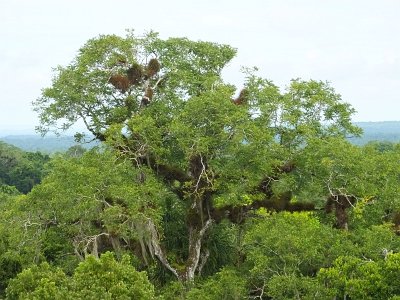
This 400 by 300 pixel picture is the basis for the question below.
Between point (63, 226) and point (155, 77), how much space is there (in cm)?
549

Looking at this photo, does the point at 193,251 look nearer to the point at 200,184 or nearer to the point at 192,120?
the point at 200,184

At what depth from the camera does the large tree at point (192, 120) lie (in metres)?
15.0

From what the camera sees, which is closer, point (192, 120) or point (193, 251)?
point (192, 120)

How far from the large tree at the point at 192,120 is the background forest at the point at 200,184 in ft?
0.14

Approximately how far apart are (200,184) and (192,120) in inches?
83.0

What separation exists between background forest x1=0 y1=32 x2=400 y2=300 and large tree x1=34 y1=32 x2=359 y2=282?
0.04m

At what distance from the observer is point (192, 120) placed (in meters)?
15.0

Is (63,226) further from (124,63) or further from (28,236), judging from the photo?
(124,63)

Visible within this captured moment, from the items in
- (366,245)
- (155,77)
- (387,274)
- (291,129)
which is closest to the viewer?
(387,274)

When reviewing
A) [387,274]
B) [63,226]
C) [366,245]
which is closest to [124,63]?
[63,226]

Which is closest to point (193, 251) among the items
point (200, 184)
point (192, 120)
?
point (200, 184)

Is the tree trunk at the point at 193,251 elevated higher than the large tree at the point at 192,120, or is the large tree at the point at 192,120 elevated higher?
the large tree at the point at 192,120

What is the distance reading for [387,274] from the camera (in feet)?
34.7

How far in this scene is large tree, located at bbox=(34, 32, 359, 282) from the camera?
15.0m
